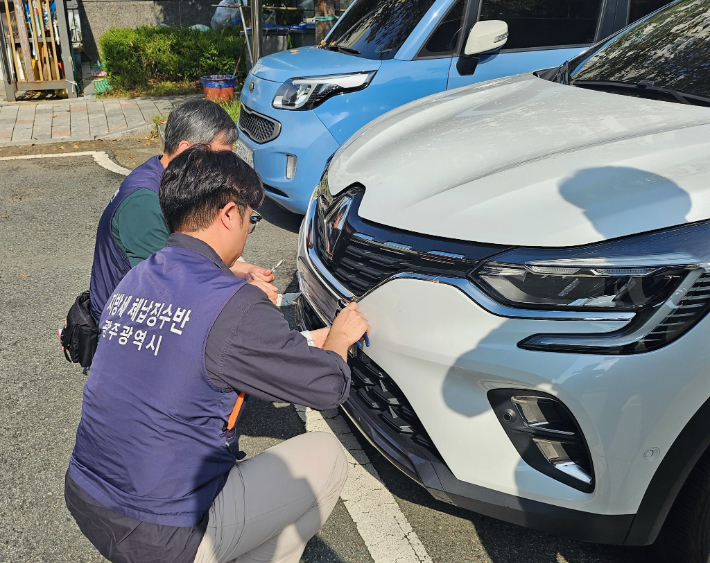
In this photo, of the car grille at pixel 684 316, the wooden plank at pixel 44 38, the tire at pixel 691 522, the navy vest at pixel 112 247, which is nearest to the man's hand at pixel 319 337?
the navy vest at pixel 112 247

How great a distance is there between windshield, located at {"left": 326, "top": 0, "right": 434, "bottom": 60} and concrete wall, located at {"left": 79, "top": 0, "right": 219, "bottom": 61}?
30.5 ft

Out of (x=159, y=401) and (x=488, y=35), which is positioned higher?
(x=488, y=35)

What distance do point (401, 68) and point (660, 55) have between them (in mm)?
2096

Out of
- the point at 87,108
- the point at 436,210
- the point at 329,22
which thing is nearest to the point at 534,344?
A: the point at 436,210

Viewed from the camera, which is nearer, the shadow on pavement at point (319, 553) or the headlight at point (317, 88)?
the shadow on pavement at point (319, 553)

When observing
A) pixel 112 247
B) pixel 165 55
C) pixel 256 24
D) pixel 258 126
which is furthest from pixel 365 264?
pixel 165 55

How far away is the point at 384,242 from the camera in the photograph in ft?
7.45

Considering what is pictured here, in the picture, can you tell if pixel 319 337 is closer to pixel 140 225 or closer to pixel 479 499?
pixel 479 499

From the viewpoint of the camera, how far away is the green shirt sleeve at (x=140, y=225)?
2.59 meters

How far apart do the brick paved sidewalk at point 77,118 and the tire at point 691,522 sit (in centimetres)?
775

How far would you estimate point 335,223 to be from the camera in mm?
2582

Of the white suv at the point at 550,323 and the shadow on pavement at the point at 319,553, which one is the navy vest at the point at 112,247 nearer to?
the white suv at the point at 550,323

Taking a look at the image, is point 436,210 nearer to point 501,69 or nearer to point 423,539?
point 423,539

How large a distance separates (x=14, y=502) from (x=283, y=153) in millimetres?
2917
